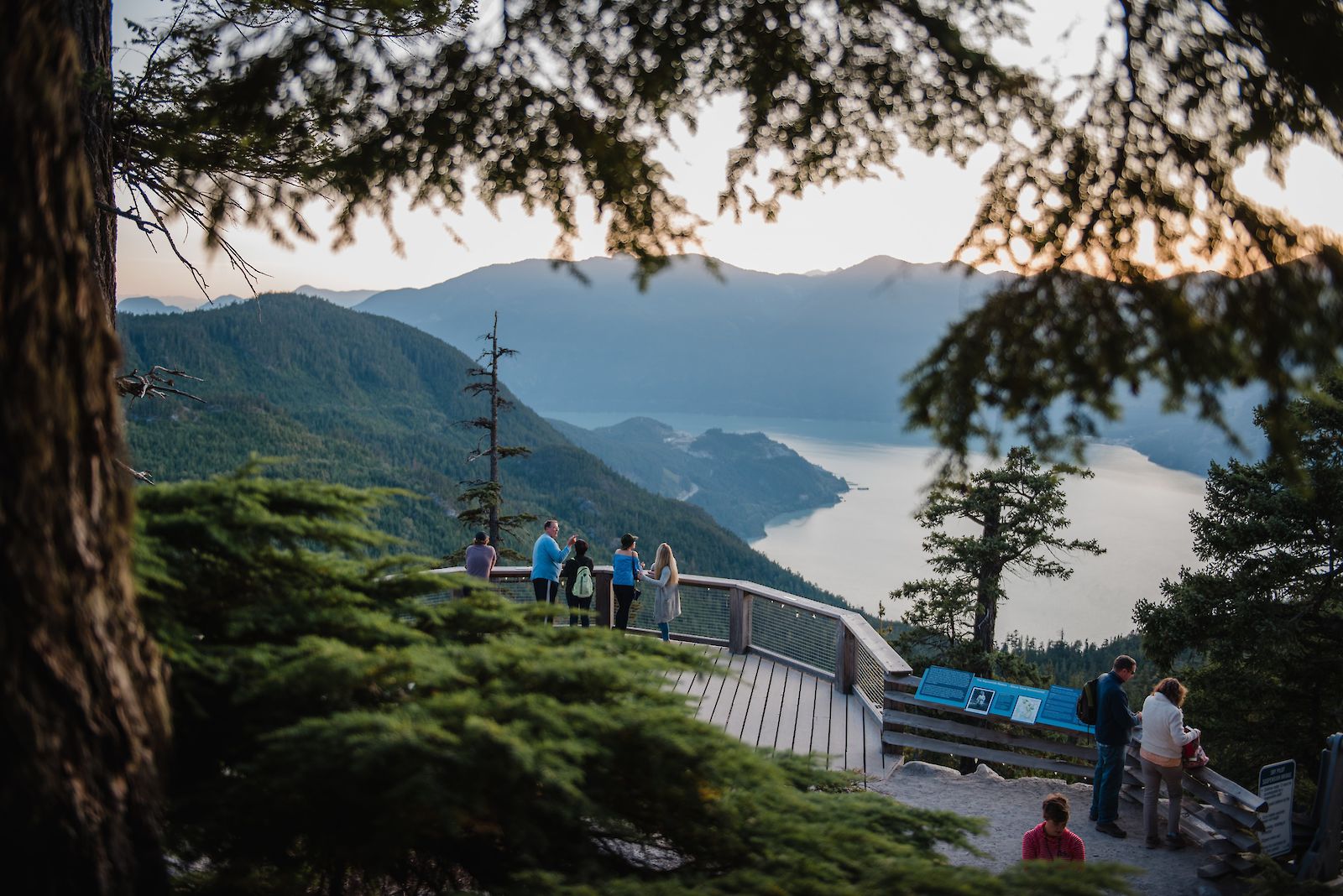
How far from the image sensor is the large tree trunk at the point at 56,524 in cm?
184

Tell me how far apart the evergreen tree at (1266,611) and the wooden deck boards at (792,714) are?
343 inches

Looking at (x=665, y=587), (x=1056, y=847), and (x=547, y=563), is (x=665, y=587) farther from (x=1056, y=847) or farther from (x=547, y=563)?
(x=1056, y=847)

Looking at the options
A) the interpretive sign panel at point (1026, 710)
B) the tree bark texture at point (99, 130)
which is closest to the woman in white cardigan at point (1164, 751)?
the interpretive sign panel at point (1026, 710)

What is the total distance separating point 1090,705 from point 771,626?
3.49 meters

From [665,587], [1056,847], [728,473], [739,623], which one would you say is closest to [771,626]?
[739,623]

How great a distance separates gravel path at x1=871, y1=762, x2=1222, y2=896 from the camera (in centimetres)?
584

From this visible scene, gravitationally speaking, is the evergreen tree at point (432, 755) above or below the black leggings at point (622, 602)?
above

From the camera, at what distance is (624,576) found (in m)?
8.77

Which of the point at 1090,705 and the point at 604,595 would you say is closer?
the point at 1090,705

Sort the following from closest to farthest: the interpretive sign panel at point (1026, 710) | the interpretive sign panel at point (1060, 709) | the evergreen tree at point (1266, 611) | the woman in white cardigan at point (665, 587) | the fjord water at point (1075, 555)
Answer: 1. the interpretive sign panel at point (1060, 709)
2. the interpretive sign panel at point (1026, 710)
3. the woman in white cardigan at point (665, 587)
4. the evergreen tree at point (1266, 611)
5. the fjord water at point (1075, 555)

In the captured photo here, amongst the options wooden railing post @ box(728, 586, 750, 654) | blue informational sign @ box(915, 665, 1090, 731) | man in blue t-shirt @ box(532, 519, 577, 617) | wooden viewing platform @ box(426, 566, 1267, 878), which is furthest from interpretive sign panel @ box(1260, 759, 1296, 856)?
man in blue t-shirt @ box(532, 519, 577, 617)

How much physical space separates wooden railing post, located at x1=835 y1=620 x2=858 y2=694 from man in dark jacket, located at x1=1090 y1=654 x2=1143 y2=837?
229 cm

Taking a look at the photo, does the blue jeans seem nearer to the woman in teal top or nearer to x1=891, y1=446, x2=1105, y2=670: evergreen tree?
the woman in teal top

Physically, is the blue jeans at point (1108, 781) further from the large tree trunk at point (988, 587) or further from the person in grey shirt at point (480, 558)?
the large tree trunk at point (988, 587)
